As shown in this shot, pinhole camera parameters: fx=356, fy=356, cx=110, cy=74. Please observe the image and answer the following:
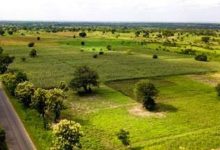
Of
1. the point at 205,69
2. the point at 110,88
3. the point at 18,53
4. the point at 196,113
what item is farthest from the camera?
the point at 18,53


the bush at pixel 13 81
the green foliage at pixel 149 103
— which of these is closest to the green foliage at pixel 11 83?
the bush at pixel 13 81

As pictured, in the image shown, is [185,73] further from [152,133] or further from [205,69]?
[152,133]

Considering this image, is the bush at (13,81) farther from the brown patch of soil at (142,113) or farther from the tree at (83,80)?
the brown patch of soil at (142,113)

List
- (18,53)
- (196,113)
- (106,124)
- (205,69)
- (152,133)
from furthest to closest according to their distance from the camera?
(18,53) → (205,69) → (196,113) → (106,124) → (152,133)

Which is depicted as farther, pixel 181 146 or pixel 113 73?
pixel 113 73

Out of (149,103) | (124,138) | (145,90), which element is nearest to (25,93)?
(145,90)

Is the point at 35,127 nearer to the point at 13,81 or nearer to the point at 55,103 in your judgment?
the point at 55,103

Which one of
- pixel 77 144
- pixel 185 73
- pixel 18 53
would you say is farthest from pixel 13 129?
pixel 18 53

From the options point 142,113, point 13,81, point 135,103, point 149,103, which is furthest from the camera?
point 13,81
